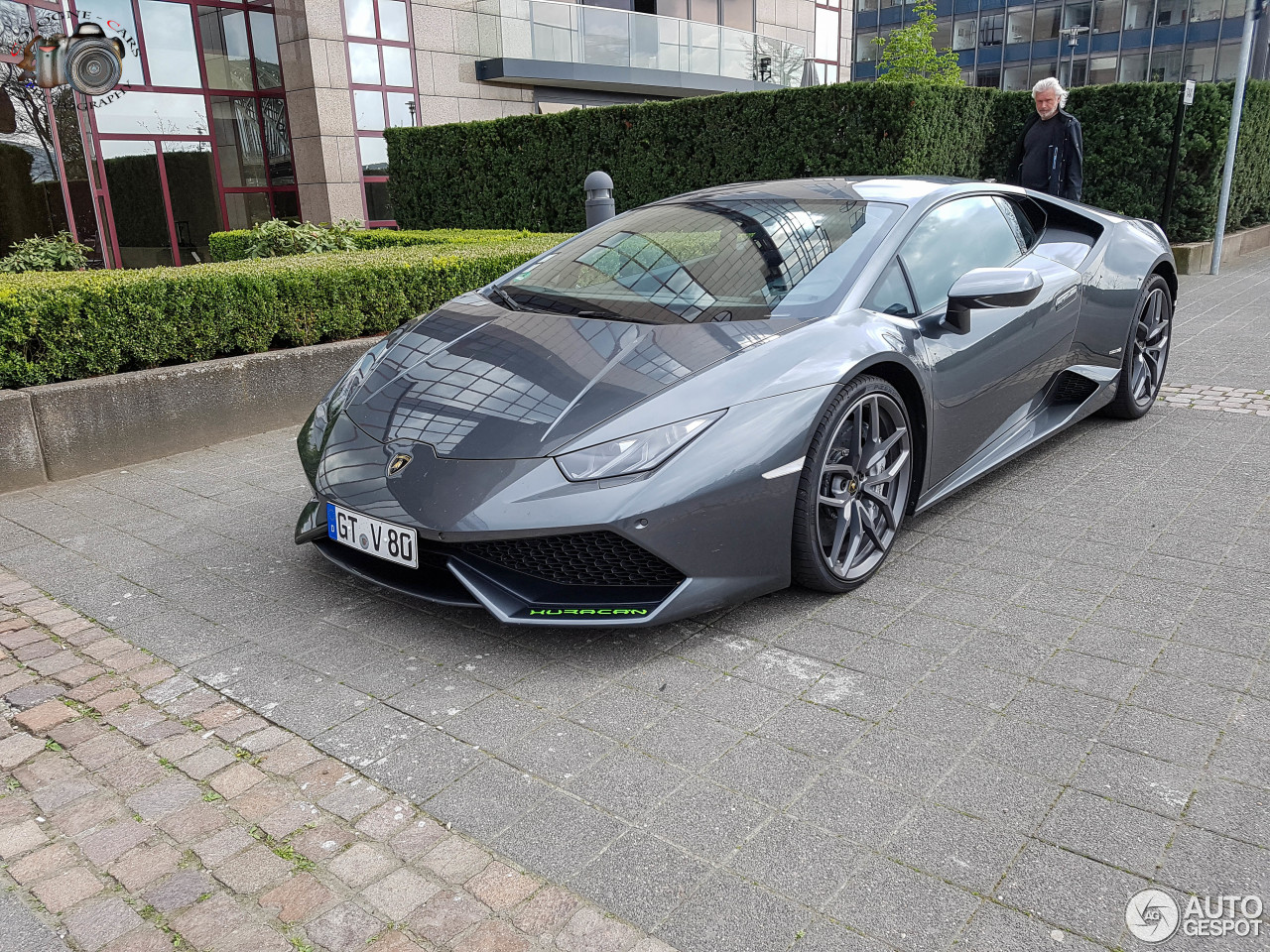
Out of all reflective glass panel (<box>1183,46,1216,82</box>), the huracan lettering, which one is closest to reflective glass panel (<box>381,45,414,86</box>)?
the huracan lettering

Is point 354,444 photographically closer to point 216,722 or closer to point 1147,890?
point 216,722

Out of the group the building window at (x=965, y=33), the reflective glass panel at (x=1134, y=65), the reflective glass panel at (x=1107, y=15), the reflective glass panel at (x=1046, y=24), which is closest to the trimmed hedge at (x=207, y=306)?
the reflective glass panel at (x=1134, y=65)

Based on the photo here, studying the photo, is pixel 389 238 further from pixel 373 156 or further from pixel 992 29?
pixel 992 29

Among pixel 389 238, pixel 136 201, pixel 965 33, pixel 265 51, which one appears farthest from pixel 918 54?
pixel 965 33

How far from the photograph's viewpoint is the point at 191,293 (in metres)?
5.38

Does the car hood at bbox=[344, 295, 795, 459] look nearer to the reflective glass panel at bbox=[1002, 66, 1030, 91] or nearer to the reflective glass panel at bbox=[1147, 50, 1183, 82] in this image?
the reflective glass panel at bbox=[1147, 50, 1183, 82]

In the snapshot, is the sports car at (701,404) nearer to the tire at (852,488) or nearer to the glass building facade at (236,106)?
the tire at (852,488)

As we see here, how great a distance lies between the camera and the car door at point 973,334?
3.54 meters

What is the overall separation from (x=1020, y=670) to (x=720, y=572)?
0.88 meters

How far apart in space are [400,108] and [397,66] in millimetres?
708

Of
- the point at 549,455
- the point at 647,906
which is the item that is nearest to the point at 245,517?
the point at 549,455

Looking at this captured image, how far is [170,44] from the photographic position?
49.3 feet

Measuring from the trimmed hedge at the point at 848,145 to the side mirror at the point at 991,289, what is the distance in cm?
737

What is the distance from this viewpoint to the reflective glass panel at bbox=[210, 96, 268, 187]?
15875mm
